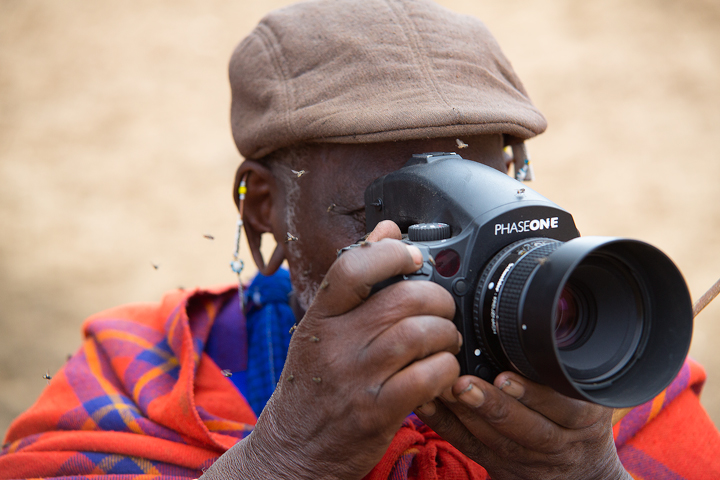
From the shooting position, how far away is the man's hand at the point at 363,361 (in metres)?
0.97

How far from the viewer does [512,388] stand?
3.37 ft

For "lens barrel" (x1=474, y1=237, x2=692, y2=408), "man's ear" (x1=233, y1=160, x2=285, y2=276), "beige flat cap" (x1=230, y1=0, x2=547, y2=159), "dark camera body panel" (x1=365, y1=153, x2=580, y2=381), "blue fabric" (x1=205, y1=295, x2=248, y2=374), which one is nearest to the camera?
"lens barrel" (x1=474, y1=237, x2=692, y2=408)

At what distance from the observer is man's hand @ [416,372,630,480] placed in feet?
3.38

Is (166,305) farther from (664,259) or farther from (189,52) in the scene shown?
(189,52)

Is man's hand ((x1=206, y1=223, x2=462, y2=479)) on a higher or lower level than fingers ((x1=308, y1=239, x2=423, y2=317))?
lower

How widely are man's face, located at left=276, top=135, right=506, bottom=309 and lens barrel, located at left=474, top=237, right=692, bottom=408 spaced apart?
1.64 ft

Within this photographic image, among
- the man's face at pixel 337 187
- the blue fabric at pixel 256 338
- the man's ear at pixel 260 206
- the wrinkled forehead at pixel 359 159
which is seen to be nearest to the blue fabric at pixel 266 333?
the blue fabric at pixel 256 338

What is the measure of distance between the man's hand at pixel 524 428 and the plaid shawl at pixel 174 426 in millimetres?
271

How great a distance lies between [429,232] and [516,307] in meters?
0.21

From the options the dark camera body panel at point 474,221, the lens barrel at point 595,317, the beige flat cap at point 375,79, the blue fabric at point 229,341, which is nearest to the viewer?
the lens barrel at point 595,317

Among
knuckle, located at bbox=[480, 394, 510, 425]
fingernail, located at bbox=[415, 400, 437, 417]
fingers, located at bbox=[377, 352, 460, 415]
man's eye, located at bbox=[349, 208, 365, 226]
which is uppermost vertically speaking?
man's eye, located at bbox=[349, 208, 365, 226]

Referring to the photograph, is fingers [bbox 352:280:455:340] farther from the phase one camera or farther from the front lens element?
the front lens element

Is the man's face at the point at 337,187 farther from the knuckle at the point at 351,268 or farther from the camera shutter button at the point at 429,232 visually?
the knuckle at the point at 351,268

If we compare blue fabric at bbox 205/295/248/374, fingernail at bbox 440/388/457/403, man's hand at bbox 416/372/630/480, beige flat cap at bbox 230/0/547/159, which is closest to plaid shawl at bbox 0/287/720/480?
blue fabric at bbox 205/295/248/374
